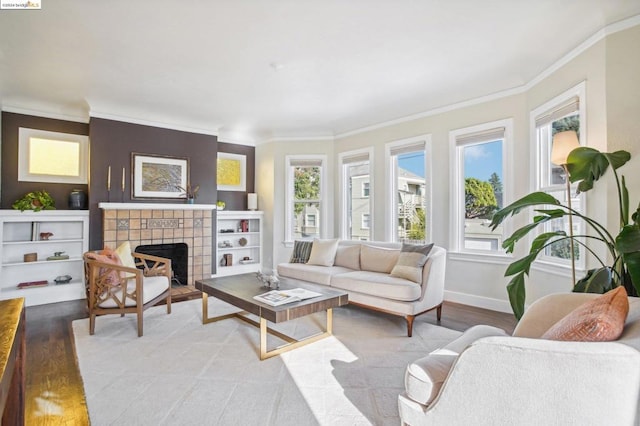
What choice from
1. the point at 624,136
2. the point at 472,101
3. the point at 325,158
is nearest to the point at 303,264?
the point at 325,158

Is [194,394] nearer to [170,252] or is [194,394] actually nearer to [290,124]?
[170,252]

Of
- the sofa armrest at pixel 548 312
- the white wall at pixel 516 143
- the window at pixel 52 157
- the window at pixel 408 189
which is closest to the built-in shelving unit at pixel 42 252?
the window at pixel 52 157

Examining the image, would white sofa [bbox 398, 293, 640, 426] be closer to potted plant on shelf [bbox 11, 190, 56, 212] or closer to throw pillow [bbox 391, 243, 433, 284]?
throw pillow [bbox 391, 243, 433, 284]

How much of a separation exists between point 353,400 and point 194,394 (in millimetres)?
1020

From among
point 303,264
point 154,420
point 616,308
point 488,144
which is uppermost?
point 488,144

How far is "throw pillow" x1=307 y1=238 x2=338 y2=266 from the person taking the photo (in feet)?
14.9

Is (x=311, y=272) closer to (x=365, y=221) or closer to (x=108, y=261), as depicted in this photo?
(x=365, y=221)

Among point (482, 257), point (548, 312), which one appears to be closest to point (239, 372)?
point (548, 312)

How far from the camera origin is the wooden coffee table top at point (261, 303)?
254cm

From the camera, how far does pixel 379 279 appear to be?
11.6 ft

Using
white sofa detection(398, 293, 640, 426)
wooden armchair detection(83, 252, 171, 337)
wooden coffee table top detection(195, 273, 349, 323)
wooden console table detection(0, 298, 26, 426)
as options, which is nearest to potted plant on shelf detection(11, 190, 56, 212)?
wooden armchair detection(83, 252, 171, 337)

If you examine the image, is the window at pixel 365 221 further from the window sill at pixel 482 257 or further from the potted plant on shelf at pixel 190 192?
the potted plant on shelf at pixel 190 192

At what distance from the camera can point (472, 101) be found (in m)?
4.27

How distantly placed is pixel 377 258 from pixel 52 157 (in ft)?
15.7
